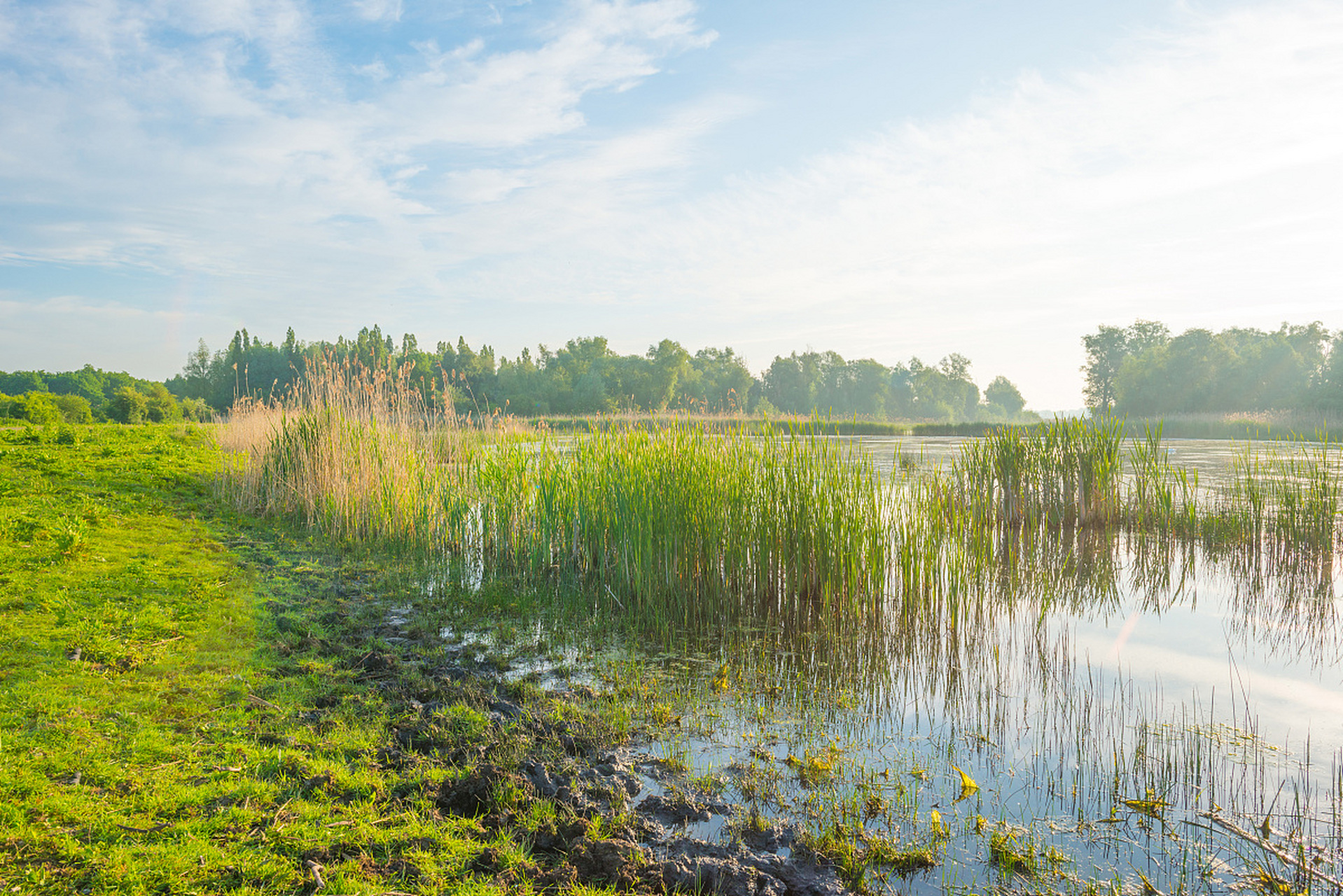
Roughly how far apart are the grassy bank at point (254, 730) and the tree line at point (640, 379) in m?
32.9

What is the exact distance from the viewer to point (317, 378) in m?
10.7

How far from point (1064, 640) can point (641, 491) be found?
11.8 ft

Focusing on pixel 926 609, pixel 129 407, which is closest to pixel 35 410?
pixel 129 407

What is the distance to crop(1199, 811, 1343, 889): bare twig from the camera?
264 centimetres

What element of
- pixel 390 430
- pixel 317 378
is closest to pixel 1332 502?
pixel 390 430

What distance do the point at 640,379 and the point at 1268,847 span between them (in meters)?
68.7

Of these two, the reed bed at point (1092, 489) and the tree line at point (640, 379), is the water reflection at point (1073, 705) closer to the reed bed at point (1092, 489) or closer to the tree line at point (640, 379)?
the reed bed at point (1092, 489)

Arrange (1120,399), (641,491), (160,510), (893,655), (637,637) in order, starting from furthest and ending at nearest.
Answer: (1120,399) < (160,510) < (641,491) < (637,637) < (893,655)

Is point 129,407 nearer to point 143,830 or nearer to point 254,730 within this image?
point 254,730

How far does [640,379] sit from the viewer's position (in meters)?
70.8

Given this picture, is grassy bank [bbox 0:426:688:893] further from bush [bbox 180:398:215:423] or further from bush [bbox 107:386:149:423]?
bush [bbox 180:398:215:423]

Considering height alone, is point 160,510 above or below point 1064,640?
above

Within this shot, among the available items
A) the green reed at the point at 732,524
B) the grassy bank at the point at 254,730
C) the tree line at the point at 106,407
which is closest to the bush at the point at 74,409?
the tree line at the point at 106,407

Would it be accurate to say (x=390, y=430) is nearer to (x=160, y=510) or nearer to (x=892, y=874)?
(x=160, y=510)
